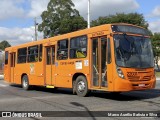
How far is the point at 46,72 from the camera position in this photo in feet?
60.9

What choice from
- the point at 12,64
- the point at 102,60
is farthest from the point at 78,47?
the point at 12,64

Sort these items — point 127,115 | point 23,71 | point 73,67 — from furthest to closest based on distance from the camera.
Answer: point 23,71
point 73,67
point 127,115

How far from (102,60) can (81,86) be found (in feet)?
5.89

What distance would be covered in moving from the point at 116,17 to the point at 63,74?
143ft

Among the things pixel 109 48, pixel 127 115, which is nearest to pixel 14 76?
pixel 109 48

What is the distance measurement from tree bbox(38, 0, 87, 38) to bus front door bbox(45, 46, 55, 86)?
38.9 m

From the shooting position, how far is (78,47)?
51.6ft

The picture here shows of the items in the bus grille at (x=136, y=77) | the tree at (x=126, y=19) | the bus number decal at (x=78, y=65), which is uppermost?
the tree at (x=126, y=19)

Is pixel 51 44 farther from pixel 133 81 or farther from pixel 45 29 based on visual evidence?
pixel 45 29

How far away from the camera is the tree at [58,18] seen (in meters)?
57.8

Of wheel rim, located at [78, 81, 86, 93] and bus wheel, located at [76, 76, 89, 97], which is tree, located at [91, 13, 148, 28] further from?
wheel rim, located at [78, 81, 86, 93]

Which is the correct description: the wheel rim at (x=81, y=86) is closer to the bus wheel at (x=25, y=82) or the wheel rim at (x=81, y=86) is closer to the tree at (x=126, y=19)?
the bus wheel at (x=25, y=82)

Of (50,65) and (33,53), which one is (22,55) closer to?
(33,53)

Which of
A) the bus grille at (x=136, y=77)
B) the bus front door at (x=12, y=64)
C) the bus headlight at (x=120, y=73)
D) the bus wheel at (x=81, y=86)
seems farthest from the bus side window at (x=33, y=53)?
the bus grille at (x=136, y=77)
